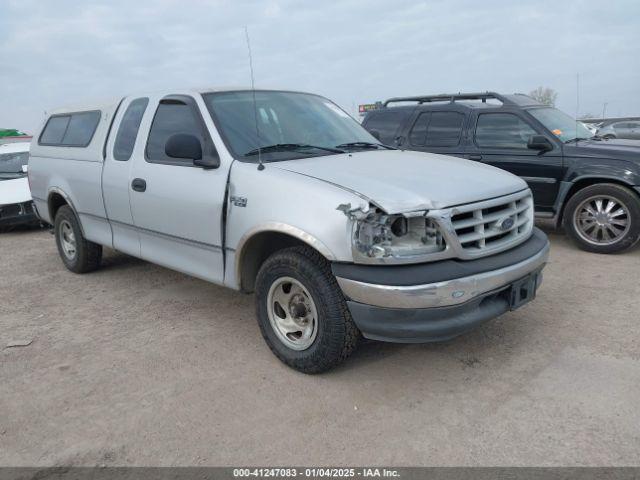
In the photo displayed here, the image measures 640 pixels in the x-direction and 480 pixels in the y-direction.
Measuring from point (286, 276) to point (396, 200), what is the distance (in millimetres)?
876

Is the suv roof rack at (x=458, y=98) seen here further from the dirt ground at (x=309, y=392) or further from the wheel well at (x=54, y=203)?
the wheel well at (x=54, y=203)

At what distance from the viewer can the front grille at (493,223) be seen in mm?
3100

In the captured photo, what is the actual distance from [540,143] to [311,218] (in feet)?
14.4

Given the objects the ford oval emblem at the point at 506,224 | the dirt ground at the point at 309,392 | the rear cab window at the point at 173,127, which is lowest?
the dirt ground at the point at 309,392

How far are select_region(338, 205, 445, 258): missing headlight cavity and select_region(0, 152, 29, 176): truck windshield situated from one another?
345 inches

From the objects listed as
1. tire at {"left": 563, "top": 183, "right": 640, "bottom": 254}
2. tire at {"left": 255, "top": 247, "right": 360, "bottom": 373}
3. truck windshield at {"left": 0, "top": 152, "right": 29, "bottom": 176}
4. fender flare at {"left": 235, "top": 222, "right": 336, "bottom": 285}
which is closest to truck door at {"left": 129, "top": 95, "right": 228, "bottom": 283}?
fender flare at {"left": 235, "top": 222, "right": 336, "bottom": 285}

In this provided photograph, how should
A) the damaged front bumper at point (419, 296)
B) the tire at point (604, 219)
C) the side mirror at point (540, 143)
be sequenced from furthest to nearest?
the side mirror at point (540, 143), the tire at point (604, 219), the damaged front bumper at point (419, 296)

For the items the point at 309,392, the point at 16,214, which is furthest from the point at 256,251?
the point at 16,214

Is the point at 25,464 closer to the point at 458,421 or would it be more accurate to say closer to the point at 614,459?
the point at 458,421

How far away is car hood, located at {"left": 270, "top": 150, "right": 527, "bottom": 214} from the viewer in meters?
3.03

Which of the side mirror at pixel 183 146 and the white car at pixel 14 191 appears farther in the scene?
the white car at pixel 14 191

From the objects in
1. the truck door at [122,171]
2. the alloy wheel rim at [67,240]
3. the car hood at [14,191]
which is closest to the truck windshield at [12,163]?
the car hood at [14,191]

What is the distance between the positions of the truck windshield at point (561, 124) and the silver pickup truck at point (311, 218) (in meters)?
3.18

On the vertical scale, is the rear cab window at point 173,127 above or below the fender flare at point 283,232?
above
